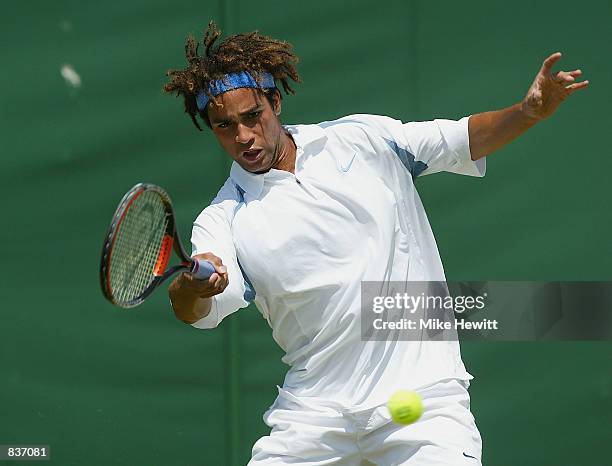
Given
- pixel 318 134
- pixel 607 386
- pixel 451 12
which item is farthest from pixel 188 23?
pixel 607 386

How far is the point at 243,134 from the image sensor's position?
343 centimetres

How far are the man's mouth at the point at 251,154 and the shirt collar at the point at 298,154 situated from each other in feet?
0.14

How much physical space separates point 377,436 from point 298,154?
79 centimetres

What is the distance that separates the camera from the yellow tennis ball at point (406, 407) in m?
3.19

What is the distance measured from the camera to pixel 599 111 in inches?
183

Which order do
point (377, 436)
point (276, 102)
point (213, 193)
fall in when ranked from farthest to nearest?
point (213, 193), point (276, 102), point (377, 436)

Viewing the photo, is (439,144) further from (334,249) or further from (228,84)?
(228,84)

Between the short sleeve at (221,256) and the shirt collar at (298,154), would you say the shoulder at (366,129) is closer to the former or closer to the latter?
the shirt collar at (298,154)

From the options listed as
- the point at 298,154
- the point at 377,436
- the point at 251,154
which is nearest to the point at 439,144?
the point at 298,154

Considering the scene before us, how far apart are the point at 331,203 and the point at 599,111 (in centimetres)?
167

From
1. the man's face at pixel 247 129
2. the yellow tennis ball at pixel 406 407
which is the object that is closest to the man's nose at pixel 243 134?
the man's face at pixel 247 129

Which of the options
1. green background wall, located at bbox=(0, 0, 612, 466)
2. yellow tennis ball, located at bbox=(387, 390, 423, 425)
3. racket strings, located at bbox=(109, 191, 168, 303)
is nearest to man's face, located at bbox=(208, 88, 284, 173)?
racket strings, located at bbox=(109, 191, 168, 303)

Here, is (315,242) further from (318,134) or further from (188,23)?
(188,23)

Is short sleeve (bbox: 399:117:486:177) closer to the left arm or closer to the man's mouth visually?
the left arm
